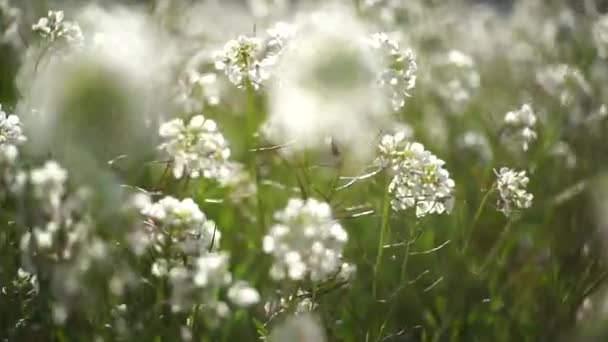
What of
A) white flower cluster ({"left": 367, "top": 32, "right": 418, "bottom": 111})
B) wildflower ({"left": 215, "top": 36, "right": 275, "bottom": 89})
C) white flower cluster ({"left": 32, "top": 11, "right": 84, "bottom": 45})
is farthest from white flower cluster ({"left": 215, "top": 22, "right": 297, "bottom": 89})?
white flower cluster ({"left": 32, "top": 11, "right": 84, "bottom": 45})

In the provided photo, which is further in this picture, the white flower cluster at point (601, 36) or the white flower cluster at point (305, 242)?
the white flower cluster at point (601, 36)

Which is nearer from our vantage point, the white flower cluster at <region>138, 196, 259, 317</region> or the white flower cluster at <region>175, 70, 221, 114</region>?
the white flower cluster at <region>138, 196, 259, 317</region>

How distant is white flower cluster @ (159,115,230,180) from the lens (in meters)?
1.11

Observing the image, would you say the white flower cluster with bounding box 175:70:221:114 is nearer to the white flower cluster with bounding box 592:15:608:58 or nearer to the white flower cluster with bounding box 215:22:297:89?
the white flower cluster with bounding box 215:22:297:89

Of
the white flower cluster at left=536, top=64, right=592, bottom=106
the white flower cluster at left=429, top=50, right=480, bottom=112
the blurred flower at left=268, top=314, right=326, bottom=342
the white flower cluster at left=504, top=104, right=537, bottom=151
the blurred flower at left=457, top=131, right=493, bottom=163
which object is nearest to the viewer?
the blurred flower at left=268, top=314, right=326, bottom=342

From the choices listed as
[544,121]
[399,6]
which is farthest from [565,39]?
[399,6]

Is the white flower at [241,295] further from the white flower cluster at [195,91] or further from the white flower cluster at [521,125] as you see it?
the white flower cluster at [521,125]

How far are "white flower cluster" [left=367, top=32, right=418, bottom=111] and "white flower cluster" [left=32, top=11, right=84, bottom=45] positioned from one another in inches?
16.7

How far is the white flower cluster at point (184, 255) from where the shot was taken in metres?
Answer: 1.06

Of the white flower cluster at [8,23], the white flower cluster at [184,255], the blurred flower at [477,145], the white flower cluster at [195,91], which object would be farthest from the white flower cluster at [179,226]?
the blurred flower at [477,145]

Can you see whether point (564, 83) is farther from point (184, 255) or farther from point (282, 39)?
point (184, 255)

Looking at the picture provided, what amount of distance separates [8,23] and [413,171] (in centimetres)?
77

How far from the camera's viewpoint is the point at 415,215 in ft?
4.05

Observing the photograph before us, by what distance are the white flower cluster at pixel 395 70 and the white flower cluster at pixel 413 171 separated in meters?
0.05
